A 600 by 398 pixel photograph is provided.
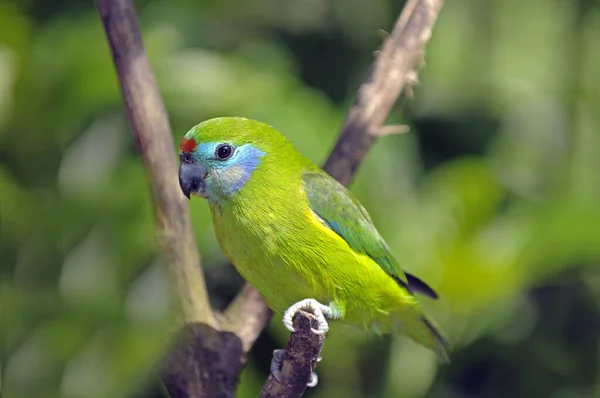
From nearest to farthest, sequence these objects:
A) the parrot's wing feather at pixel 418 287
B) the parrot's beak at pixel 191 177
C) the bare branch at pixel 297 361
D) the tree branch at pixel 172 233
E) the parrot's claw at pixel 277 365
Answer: the bare branch at pixel 297 361, the parrot's claw at pixel 277 365, the parrot's beak at pixel 191 177, the tree branch at pixel 172 233, the parrot's wing feather at pixel 418 287

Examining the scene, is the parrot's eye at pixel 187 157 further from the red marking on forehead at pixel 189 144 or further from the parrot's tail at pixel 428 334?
the parrot's tail at pixel 428 334

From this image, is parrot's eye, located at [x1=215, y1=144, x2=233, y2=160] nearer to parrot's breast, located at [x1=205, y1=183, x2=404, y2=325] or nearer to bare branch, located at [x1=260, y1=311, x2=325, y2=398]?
parrot's breast, located at [x1=205, y1=183, x2=404, y2=325]

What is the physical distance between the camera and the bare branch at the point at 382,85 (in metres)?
3.23

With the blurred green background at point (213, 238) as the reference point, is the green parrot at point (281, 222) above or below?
above

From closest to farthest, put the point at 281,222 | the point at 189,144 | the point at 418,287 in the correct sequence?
the point at 189,144, the point at 281,222, the point at 418,287

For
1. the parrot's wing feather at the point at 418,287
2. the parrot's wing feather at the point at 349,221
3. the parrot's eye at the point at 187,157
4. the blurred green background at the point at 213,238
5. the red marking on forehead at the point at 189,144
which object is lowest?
the blurred green background at the point at 213,238

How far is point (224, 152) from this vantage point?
2.59 meters

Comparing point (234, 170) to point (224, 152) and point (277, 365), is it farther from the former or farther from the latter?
point (277, 365)

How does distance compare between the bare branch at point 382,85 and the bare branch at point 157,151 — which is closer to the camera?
the bare branch at point 157,151

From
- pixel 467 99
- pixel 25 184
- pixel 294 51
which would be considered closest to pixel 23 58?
pixel 25 184

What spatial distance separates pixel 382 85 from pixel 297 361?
4.15 ft

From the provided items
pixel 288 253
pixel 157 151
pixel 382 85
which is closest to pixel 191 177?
pixel 157 151

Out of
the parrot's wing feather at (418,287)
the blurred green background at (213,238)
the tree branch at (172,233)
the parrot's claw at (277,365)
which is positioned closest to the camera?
the parrot's claw at (277,365)

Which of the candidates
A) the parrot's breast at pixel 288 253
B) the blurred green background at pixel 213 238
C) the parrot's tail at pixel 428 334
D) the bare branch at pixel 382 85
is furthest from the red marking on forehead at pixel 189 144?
the parrot's tail at pixel 428 334
